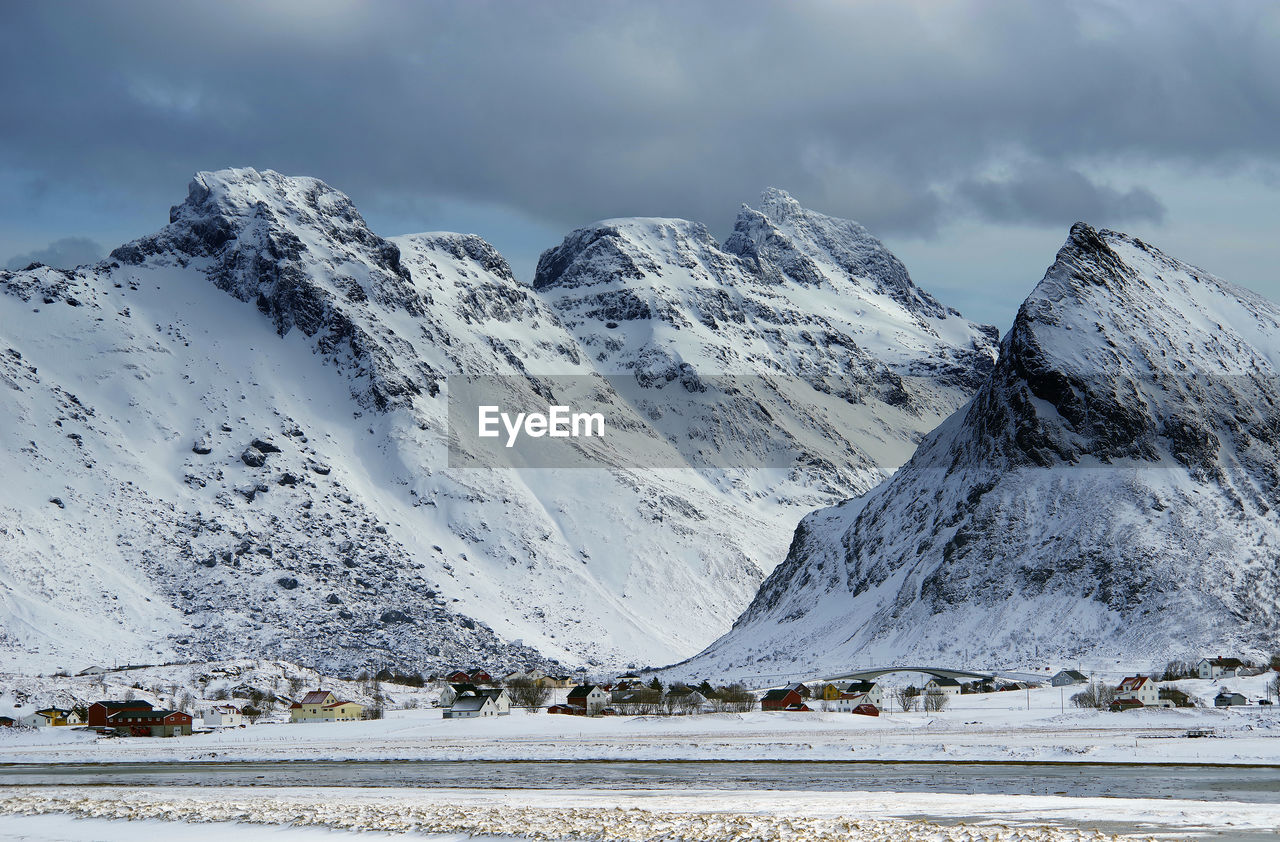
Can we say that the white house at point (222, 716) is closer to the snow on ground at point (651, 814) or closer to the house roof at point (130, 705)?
the house roof at point (130, 705)

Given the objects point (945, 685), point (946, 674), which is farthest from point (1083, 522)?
point (945, 685)

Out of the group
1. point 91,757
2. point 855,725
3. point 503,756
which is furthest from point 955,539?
point 91,757

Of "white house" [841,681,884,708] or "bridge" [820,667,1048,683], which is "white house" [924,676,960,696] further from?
"white house" [841,681,884,708]

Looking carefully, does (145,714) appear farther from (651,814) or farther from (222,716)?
(651,814)

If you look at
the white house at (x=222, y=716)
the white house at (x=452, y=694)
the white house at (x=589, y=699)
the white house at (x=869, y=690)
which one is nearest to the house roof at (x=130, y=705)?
the white house at (x=222, y=716)

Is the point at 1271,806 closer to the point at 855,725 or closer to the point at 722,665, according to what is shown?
the point at 855,725
